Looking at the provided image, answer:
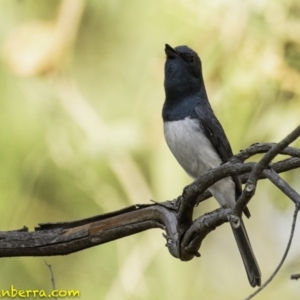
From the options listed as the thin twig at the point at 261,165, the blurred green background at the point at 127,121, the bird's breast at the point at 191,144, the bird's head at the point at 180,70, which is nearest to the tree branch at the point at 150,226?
the thin twig at the point at 261,165

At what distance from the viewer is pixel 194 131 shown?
146cm

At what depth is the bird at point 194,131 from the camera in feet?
4.78

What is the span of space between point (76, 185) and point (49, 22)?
1.82ft

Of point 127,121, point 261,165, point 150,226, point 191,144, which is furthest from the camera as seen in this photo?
point 127,121

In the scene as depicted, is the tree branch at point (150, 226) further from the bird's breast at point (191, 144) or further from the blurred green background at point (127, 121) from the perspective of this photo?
the blurred green background at point (127, 121)

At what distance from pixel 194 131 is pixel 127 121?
529 millimetres

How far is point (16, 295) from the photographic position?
184 centimetres

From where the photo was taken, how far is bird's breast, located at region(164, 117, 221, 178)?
1.45 metres

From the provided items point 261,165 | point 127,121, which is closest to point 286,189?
point 261,165

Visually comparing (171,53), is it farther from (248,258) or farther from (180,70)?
(248,258)

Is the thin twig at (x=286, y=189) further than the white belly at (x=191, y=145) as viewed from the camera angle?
No

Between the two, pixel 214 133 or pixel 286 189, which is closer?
pixel 286 189

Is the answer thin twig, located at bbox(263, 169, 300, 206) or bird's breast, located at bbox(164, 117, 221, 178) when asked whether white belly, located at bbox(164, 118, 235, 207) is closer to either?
bird's breast, located at bbox(164, 117, 221, 178)

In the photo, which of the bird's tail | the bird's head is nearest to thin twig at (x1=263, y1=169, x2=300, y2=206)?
the bird's tail
